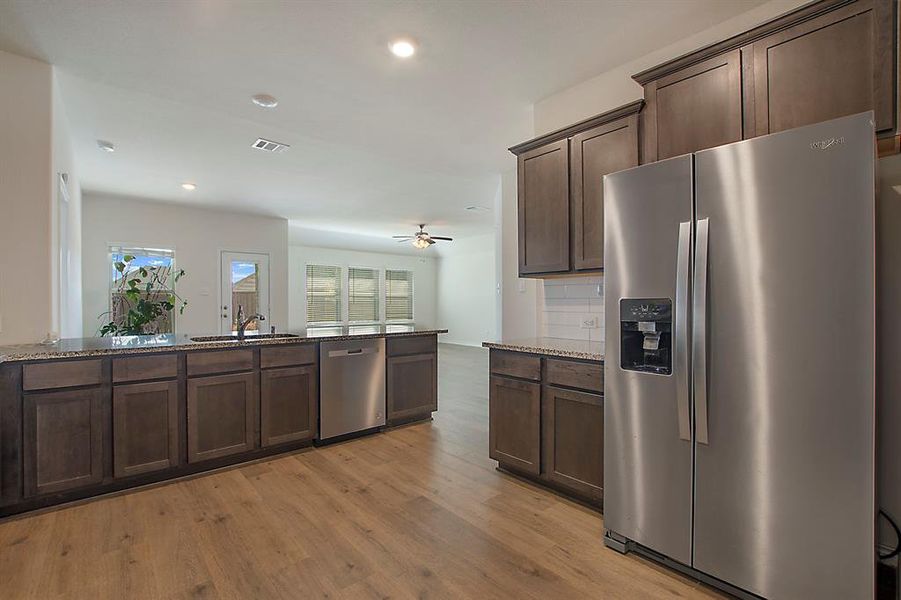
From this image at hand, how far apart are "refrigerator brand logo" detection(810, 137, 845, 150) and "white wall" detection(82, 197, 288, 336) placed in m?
7.64

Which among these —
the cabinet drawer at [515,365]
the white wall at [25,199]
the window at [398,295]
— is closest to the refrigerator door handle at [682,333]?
the cabinet drawer at [515,365]

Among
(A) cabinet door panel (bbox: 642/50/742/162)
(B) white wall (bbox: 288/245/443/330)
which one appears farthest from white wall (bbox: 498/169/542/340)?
(B) white wall (bbox: 288/245/443/330)

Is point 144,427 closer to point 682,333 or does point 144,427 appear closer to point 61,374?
point 61,374

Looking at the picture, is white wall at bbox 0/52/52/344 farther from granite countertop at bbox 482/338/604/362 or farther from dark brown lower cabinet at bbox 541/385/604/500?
dark brown lower cabinet at bbox 541/385/604/500

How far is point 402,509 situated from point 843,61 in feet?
9.72

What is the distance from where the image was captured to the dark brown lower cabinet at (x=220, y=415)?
2906mm

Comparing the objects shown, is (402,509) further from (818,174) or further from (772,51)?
(772,51)

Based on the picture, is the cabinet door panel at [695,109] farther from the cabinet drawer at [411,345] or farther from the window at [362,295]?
the window at [362,295]

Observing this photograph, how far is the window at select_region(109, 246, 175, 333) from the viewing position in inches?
257

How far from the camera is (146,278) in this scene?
673 cm

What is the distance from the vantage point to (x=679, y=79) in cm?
226

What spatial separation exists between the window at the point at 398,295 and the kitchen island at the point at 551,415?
30.7 ft

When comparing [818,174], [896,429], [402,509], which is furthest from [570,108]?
[402,509]

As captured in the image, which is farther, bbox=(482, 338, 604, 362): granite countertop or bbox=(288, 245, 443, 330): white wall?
bbox=(288, 245, 443, 330): white wall
